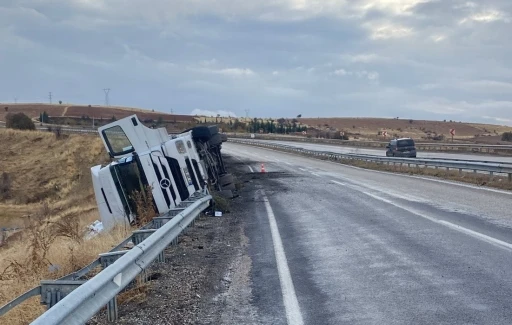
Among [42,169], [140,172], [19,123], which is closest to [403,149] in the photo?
[42,169]

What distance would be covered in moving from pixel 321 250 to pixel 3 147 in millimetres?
54046

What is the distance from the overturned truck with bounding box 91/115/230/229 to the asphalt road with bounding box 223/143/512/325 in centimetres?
198

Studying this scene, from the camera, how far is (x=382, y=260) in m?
8.86

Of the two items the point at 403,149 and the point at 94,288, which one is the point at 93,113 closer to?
the point at 403,149

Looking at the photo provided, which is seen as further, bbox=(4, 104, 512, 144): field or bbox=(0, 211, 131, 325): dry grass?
bbox=(4, 104, 512, 144): field

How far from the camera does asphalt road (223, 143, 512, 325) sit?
6.34 metres

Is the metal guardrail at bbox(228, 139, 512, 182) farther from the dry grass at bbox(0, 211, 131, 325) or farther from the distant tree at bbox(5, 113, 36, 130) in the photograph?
the distant tree at bbox(5, 113, 36, 130)

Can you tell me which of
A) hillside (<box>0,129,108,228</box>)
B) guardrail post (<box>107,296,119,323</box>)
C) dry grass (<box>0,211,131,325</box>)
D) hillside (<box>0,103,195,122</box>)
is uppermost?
hillside (<box>0,103,195,122</box>)

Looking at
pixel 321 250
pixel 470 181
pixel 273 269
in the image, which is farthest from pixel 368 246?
pixel 470 181

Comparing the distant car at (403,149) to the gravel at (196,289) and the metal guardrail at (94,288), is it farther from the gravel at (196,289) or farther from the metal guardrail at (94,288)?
the metal guardrail at (94,288)

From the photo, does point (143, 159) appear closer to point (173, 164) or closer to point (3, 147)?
point (173, 164)

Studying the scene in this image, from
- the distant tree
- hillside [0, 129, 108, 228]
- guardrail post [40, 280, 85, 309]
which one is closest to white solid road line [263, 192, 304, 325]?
guardrail post [40, 280, 85, 309]

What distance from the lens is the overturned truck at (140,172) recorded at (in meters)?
13.9

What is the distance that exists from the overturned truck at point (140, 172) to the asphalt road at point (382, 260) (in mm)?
1984
